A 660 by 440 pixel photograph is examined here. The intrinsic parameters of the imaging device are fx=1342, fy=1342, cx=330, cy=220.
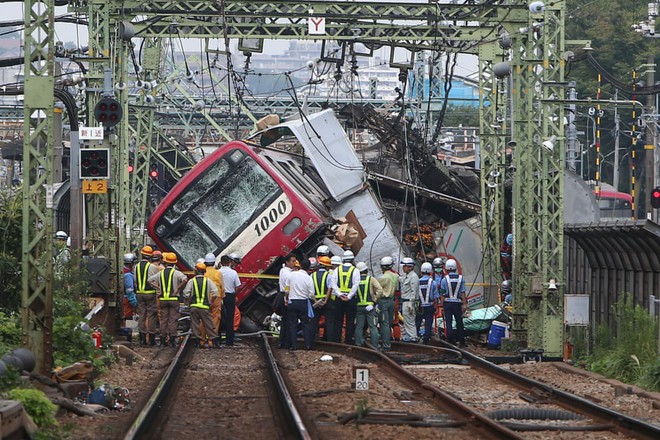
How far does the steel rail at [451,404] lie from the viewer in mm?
12430

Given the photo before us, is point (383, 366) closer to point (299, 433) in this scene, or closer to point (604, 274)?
point (604, 274)

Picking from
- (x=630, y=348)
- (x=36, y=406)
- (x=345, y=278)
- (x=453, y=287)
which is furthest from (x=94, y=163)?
(x=36, y=406)

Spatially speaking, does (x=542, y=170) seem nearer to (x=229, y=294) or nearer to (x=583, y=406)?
(x=229, y=294)

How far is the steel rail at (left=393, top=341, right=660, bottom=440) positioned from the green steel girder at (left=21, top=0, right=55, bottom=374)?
6.09 m

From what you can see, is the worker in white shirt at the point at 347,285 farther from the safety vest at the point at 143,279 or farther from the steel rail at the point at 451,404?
the safety vest at the point at 143,279

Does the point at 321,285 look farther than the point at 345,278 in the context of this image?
Yes

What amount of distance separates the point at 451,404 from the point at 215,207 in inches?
564

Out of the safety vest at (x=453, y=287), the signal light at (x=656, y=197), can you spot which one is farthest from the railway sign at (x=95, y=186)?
the signal light at (x=656, y=197)

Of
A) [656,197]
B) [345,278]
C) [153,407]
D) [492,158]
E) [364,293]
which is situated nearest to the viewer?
[153,407]

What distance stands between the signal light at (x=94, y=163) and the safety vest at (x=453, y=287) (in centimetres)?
674

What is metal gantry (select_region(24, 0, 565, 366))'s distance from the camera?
77.3ft

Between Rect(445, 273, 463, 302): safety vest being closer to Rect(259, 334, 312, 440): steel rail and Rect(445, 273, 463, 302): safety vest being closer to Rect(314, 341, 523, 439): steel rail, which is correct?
Rect(314, 341, 523, 439): steel rail

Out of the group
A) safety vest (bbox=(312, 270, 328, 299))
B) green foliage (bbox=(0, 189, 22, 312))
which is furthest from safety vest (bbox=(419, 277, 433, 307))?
green foliage (bbox=(0, 189, 22, 312))

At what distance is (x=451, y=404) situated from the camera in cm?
1478
